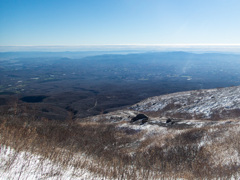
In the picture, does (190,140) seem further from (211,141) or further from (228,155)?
(228,155)

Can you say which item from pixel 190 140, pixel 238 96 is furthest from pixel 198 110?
pixel 190 140

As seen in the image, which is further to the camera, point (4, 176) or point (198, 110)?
point (198, 110)

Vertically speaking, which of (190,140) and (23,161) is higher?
(23,161)

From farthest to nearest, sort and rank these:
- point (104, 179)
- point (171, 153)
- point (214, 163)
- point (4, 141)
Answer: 1. point (171, 153)
2. point (214, 163)
3. point (4, 141)
4. point (104, 179)

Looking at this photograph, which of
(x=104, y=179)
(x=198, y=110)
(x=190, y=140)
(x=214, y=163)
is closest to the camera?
(x=104, y=179)

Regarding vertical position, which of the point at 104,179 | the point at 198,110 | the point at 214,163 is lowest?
the point at 198,110

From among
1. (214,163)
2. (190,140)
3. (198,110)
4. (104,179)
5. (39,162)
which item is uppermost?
(39,162)

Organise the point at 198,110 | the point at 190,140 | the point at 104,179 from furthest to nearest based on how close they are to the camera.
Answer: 1. the point at 198,110
2. the point at 190,140
3. the point at 104,179

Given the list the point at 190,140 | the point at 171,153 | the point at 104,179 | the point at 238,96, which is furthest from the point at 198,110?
the point at 104,179

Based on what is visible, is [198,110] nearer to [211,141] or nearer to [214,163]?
[211,141]
